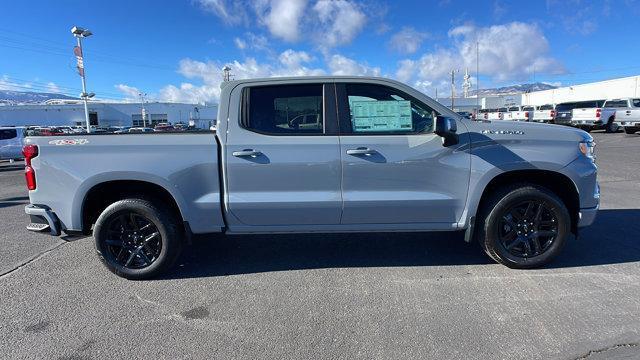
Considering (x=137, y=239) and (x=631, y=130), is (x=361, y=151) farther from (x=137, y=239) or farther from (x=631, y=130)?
(x=631, y=130)

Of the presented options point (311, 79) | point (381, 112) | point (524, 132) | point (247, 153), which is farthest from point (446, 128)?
point (247, 153)

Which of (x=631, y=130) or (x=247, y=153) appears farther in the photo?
(x=631, y=130)

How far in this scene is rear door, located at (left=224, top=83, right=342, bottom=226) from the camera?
396cm

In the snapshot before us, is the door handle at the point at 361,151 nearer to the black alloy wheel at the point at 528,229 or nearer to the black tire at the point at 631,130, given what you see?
the black alloy wheel at the point at 528,229

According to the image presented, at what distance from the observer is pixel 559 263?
438 cm

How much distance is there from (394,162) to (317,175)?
29.3 inches

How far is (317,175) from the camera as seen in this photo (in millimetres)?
4000

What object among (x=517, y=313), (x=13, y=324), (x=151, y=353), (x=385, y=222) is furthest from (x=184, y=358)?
(x=517, y=313)

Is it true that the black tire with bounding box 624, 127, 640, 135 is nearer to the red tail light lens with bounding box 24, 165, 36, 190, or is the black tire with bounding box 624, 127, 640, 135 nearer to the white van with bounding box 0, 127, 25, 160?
the red tail light lens with bounding box 24, 165, 36, 190

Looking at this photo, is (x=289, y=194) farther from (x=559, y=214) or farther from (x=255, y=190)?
(x=559, y=214)

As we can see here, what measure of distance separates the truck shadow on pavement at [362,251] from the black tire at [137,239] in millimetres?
255

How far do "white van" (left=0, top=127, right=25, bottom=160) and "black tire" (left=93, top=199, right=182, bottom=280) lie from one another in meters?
17.9

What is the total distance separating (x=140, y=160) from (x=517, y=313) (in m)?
3.57

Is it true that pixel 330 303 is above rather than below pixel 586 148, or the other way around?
below
